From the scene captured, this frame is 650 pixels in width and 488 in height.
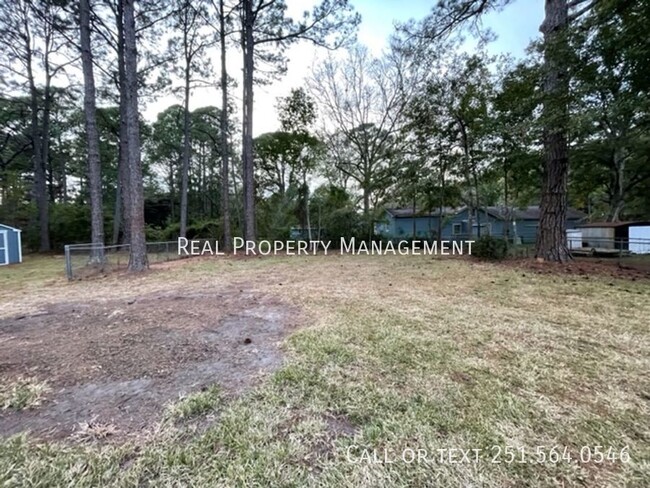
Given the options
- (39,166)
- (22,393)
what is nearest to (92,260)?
(22,393)

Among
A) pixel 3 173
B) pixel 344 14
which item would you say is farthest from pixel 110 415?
pixel 3 173

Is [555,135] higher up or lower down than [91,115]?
lower down

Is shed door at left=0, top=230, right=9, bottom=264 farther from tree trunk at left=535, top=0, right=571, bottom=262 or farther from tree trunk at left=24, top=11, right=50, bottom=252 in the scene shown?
tree trunk at left=535, top=0, right=571, bottom=262

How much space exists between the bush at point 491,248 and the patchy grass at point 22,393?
967cm

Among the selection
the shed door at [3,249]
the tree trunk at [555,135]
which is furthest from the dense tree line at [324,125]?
the shed door at [3,249]

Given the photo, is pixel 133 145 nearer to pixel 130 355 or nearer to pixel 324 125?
pixel 130 355

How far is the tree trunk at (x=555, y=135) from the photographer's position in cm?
578

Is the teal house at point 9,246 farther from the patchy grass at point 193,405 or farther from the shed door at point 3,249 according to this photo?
the patchy grass at point 193,405

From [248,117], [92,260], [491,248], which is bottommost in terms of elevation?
[92,260]

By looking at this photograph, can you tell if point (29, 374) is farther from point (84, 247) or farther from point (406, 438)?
point (84, 247)

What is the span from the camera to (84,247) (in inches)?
271

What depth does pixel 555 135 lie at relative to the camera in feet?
21.9

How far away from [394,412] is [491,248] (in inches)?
334

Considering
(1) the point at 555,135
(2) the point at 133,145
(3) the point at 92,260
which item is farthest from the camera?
(3) the point at 92,260
